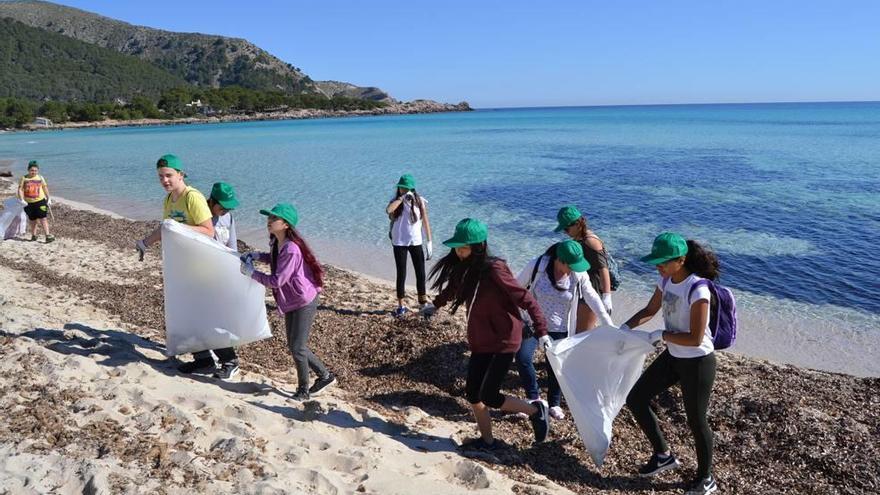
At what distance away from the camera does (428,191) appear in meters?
24.3

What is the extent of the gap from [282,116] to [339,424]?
121 meters

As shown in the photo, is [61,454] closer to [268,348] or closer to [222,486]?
[222,486]

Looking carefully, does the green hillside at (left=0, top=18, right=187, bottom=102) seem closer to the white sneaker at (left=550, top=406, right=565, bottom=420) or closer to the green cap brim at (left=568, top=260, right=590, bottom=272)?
the white sneaker at (left=550, top=406, right=565, bottom=420)

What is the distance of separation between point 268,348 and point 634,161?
3278 centimetres

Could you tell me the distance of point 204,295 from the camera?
5.23 meters

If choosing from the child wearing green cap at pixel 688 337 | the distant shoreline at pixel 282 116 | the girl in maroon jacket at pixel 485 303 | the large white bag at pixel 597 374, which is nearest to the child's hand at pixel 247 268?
the girl in maroon jacket at pixel 485 303

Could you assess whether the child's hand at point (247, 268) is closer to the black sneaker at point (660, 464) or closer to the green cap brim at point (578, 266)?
the green cap brim at point (578, 266)

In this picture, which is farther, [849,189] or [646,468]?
[849,189]

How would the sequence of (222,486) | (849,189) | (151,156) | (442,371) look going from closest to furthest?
(222,486) < (442,371) < (849,189) < (151,156)

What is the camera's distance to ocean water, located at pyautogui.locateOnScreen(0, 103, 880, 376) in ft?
32.6

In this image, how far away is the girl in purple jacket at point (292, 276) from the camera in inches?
186

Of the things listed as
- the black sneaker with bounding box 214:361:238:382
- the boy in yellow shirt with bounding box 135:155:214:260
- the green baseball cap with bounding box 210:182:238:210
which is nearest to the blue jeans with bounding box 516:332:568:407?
the black sneaker with bounding box 214:361:238:382

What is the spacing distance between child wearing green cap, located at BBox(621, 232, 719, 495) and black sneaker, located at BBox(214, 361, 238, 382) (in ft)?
11.4

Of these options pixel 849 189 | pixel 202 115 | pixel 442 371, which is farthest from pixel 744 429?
pixel 202 115
